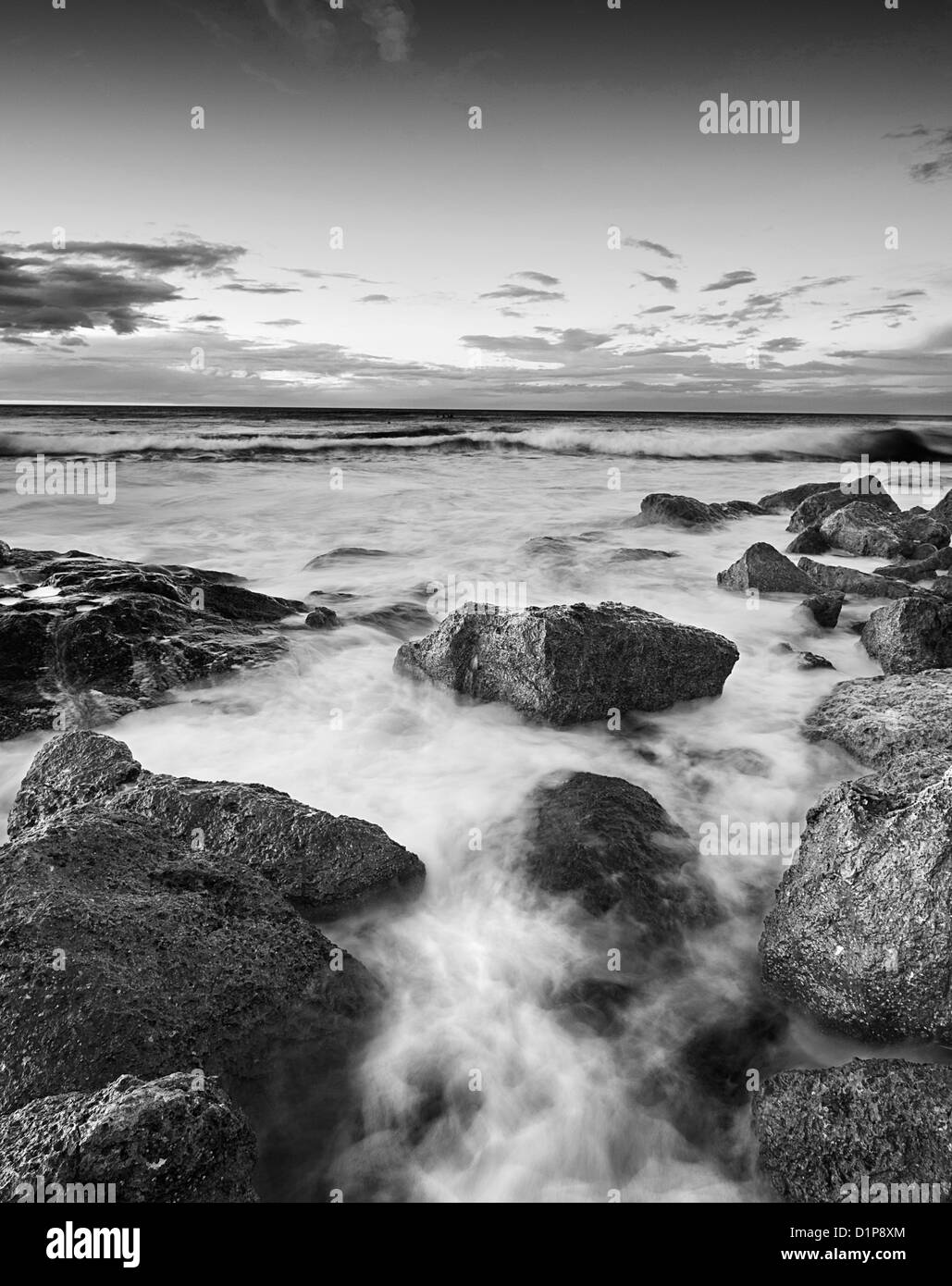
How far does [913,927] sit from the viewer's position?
116 inches

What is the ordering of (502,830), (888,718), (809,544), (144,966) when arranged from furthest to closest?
(809,544), (888,718), (502,830), (144,966)

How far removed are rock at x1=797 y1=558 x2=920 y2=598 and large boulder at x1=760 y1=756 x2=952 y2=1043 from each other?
625 centimetres

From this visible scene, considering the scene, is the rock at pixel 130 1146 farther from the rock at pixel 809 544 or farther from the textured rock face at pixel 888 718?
the rock at pixel 809 544

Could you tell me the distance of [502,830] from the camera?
4.77 metres

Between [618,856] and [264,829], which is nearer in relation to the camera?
[264,829]

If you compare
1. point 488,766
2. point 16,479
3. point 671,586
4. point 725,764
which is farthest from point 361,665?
point 16,479

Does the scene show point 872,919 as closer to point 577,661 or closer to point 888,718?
point 888,718

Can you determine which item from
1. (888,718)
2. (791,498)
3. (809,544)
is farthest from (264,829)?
(791,498)

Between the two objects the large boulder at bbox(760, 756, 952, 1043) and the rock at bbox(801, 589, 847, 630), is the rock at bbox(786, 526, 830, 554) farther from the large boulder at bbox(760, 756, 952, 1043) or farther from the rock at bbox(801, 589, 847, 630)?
the large boulder at bbox(760, 756, 952, 1043)

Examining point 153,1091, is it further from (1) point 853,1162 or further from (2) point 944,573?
(2) point 944,573

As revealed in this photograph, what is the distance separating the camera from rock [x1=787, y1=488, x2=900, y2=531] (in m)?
13.9

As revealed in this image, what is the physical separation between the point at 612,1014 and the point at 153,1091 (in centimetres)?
205

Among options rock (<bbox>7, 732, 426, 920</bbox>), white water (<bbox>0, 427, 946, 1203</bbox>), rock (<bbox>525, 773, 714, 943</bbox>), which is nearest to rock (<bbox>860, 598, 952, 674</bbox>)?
white water (<bbox>0, 427, 946, 1203</bbox>)

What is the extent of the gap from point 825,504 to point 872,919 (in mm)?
12452
